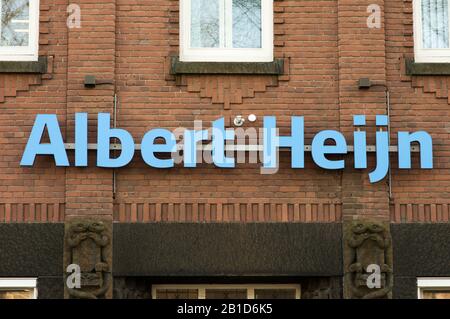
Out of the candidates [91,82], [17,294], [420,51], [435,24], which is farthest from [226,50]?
[17,294]

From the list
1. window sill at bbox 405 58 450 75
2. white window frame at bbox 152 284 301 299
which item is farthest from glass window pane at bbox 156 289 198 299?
window sill at bbox 405 58 450 75

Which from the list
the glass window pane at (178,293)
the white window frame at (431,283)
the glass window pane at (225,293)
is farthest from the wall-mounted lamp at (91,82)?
the white window frame at (431,283)

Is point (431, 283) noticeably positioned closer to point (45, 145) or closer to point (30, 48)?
point (45, 145)

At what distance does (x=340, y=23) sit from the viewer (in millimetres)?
16391

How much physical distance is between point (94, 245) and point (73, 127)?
1.56 meters

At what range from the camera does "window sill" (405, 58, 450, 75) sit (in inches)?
641

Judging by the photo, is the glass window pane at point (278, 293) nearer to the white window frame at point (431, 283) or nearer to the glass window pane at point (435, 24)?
the white window frame at point (431, 283)

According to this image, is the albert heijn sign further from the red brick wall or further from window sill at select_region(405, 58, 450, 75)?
window sill at select_region(405, 58, 450, 75)

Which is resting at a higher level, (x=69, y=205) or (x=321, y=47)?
(x=321, y=47)

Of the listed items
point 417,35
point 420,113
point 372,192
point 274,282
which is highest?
point 417,35

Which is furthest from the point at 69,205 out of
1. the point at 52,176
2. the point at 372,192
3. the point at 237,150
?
the point at 372,192

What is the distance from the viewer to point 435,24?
16.7m

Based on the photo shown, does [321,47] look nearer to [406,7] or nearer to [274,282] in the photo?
[406,7]

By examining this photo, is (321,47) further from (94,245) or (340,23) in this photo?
(94,245)
